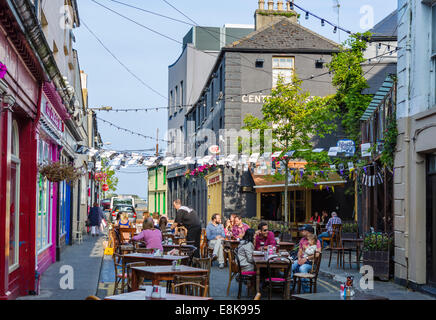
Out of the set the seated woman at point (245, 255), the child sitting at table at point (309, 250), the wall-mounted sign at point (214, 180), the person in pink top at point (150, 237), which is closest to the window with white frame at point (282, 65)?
the wall-mounted sign at point (214, 180)

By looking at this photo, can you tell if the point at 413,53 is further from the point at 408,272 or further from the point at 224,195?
the point at 224,195

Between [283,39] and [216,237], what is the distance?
1556cm

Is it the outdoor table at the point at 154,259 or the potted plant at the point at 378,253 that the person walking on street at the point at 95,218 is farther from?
the outdoor table at the point at 154,259

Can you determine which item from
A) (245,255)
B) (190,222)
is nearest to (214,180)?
(190,222)

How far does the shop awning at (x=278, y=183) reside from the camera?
27.6 meters

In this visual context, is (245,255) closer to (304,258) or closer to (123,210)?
(304,258)

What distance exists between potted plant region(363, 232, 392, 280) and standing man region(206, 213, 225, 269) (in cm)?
421

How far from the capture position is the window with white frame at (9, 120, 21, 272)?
1137cm

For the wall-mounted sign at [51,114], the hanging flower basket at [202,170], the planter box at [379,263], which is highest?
the wall-mounted sign at [51,114]

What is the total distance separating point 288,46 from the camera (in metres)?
30.4

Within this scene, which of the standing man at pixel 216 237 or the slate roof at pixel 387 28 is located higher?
the slate roof at pixel 387 28

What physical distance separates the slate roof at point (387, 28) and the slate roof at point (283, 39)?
2.32 m

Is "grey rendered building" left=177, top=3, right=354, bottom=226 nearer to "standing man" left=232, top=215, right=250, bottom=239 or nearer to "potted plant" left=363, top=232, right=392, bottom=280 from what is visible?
"standing man" left=232, top=215, right=250, bottom=239

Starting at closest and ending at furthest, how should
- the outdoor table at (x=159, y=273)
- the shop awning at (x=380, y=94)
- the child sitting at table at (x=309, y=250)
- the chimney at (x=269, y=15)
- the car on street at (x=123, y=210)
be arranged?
1. the outdoor table at (x=159, y=273)
2. the child sitting at table at (x=309, y=250)
3. the shop awning at (x=380, y=94)
4. the chimney at (x=269, y=15)
5. the car on street at (x=123, y=210)
